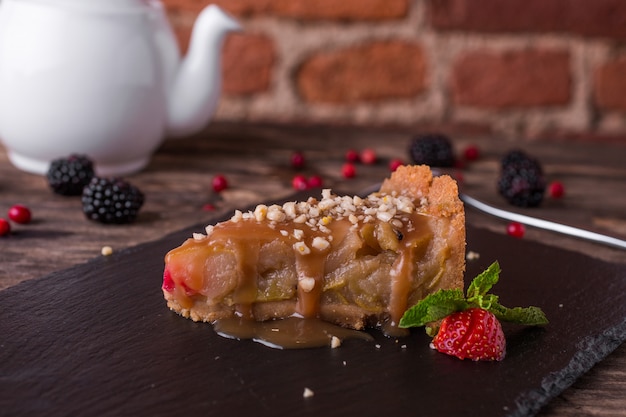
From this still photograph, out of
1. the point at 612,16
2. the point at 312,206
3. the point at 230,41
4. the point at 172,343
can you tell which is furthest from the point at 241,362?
the point at 612,16

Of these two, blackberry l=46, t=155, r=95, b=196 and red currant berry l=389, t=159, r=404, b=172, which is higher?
blackberry l=46, t=155, r=95, b=196

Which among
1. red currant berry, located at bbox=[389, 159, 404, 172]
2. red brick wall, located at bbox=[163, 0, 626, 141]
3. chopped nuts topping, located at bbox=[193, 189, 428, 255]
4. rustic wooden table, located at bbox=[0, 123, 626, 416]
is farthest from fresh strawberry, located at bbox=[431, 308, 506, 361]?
red brick wall, located at bbox=[163, 0, 626, 141]

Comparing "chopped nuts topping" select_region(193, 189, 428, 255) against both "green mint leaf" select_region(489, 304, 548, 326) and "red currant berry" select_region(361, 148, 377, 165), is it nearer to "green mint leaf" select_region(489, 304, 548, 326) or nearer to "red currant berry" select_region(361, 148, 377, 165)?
"green mint leaf" select_region(489, 304, 548, 326)

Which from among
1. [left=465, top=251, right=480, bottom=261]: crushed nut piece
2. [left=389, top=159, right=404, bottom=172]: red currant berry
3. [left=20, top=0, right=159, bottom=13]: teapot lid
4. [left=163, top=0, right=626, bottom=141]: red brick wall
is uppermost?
[left=20, top=0, right=159, bottom=13]: teapot lid

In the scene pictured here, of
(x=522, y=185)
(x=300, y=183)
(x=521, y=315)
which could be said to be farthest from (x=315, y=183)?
(x=521, y=315)

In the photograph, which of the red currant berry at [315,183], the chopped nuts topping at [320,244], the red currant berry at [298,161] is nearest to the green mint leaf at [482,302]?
the chopped nuts topping at [320,244]

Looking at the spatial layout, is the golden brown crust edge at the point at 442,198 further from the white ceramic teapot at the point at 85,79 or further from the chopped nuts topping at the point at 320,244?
the white ceramic teapot at the point at 85,79

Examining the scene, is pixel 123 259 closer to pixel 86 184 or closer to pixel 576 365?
pixel 86 184
